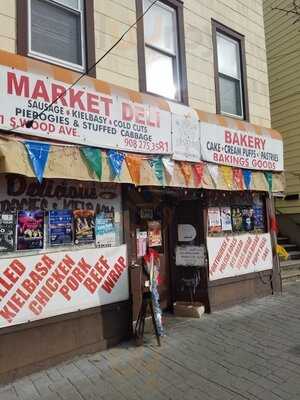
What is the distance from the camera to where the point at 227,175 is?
23.9 feet

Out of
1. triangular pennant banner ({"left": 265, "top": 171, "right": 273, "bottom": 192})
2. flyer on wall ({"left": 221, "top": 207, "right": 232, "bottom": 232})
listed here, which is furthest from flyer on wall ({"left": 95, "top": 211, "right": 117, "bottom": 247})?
triangular pennant banner ({"left": 265, "top": 171, "right": 273, "bottom": 192})

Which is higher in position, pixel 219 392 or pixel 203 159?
pixel 203 159

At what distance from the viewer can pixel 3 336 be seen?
4633mm

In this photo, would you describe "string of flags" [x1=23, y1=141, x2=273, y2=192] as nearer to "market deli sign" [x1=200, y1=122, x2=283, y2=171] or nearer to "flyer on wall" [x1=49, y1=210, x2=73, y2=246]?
"market deli sign" [x1=200, y1=122, x2=283, y2=171]

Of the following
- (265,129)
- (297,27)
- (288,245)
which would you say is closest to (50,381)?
(265,129)

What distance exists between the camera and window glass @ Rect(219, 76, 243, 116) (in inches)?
322

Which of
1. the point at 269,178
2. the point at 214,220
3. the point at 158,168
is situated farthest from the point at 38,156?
the point at 269,178

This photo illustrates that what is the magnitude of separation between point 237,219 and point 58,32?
4.62 meters

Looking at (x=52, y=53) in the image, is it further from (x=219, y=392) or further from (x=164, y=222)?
(x=219, y=392)

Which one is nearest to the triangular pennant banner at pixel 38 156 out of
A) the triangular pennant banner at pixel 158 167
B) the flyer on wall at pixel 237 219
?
the triangular pennant banner at pixel 158 167

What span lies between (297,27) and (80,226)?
9605 millimetres

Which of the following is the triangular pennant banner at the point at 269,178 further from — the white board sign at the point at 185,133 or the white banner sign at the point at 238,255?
the white board sign at the point at 185,133

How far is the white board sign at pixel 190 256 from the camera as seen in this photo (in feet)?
23.8

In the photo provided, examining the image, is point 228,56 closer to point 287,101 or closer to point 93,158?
point 287,101
